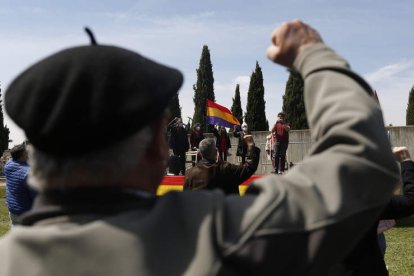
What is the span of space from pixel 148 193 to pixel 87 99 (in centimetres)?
25

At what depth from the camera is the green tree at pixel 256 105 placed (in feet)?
161

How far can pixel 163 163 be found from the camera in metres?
1.35

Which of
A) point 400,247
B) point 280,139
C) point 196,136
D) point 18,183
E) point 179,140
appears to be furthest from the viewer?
point 196,136

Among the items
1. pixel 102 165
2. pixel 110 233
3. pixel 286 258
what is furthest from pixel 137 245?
pixel 286 258

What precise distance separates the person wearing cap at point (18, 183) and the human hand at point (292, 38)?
5397 millimetres

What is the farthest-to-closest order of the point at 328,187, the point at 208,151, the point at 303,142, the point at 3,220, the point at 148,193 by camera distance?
the point at 303,142 → the point at 3,220 → the point at 208,151 → the point at 148,193 → the point at 328,187

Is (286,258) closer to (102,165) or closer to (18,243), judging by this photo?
(102,165)

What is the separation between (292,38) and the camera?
136 centimetres

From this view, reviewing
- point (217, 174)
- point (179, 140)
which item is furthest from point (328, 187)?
point (179, 140)

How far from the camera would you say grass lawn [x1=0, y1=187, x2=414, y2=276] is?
891 centimetres

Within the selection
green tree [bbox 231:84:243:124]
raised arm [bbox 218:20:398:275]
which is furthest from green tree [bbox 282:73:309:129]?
raised arm [bbox 218:20:398:275]

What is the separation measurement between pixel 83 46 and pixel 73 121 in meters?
0.21

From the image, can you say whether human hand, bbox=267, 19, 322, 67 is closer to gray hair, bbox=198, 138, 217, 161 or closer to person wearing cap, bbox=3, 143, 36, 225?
gray hair, bbox=198, 138, 217, 161

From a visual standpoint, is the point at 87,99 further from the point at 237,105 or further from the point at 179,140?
the point at 237,105
